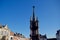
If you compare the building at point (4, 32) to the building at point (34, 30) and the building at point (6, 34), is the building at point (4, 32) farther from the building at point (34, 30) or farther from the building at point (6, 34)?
the building at point (34, 30)

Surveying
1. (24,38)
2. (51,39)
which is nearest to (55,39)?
(51,39)

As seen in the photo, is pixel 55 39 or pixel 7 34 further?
pixel 55 39

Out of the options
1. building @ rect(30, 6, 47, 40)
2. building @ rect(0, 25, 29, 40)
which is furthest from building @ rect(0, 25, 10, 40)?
building @ rect(30, 6, 47, 40)

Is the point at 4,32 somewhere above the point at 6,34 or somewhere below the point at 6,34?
above

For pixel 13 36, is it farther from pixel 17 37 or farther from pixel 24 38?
pixel 24 38

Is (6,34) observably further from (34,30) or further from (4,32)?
(34,30)

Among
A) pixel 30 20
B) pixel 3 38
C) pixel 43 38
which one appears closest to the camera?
pixel 3 38

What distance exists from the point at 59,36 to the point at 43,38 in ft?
31.9

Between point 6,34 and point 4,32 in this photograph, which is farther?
point 6,34

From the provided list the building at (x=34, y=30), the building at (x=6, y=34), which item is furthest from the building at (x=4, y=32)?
the building at (x=34, y=30)

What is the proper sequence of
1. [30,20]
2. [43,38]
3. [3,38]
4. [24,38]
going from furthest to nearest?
[43,38]
[24,38]
[30,20]
[3,38]

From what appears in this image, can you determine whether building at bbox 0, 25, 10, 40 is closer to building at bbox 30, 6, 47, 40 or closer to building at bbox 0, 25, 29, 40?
building at bbox 0, 25, 29, 40

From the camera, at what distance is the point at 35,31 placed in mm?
74562

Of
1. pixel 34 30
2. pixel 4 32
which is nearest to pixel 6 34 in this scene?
pixel 4 32
